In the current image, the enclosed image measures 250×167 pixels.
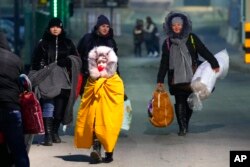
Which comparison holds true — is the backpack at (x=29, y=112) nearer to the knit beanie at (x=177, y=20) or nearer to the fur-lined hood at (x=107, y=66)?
the fur-lined hood at (x=107, y=66)

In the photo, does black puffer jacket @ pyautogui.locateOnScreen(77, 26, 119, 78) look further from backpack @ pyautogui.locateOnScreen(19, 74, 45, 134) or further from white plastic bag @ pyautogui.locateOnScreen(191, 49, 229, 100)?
backpack @ pyautogui.locateOnScreen(19, 74, 45, 134)

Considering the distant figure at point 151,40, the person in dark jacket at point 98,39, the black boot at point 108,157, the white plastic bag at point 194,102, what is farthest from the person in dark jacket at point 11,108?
the distant figure at point 151,40

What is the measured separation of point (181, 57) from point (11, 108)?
576 cm

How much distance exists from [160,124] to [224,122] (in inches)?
85.8

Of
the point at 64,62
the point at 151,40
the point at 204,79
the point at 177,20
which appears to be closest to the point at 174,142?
the point at 204,79

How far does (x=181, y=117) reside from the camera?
53.2ft

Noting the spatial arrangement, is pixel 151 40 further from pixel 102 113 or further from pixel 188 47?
pixel 102 113

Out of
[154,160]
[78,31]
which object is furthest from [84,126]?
[78,31]

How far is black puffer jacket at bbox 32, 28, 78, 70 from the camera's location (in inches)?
602

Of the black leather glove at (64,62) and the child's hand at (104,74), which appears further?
the black leather glove at (64,62)

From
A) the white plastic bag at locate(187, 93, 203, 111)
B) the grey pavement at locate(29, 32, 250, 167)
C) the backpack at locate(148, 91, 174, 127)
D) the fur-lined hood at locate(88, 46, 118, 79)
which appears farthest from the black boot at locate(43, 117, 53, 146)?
the white plastic bag at locate(187, 93, 203, 111)

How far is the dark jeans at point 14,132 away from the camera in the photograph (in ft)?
35.4

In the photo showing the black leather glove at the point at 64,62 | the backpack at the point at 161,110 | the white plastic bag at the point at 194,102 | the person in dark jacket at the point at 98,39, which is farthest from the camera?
the backpack at the point at 161,110

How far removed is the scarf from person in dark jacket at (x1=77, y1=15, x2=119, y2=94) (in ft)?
3.97
